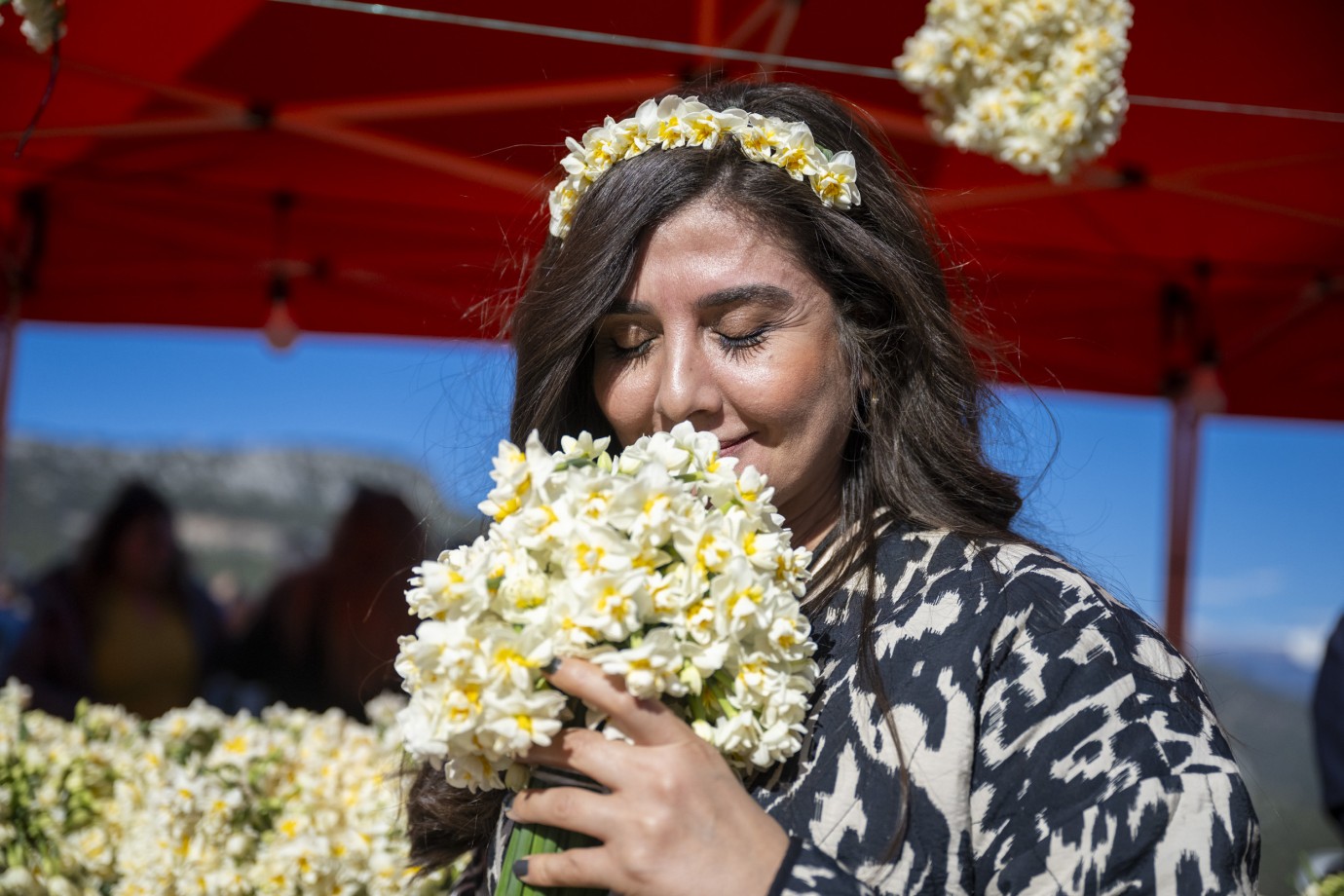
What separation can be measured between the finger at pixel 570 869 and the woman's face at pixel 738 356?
609 mm

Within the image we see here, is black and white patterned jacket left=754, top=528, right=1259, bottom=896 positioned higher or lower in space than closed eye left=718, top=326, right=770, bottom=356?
lower

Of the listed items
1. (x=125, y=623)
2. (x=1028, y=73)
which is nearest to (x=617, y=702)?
(x=1028, y=73)

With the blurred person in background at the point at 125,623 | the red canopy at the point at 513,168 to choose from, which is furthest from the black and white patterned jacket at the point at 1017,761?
the blurred person in background at the point at 125,623

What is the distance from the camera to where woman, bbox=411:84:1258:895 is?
51.3 inches

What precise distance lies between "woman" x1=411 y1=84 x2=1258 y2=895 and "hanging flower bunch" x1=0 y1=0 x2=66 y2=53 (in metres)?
1.05

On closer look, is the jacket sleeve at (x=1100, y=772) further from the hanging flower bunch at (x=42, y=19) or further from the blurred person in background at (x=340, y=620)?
the blurred person in background at (x=340, y=620)

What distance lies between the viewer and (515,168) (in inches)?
197

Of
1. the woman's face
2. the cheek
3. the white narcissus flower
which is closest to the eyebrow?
the woman's face

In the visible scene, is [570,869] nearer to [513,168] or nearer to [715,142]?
[715,142]

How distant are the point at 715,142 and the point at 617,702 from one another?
0.99m

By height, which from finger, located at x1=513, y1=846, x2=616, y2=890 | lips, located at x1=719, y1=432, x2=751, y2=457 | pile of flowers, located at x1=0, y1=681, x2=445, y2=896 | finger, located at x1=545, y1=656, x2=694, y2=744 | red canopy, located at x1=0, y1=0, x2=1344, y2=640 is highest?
red canopy, located at x1=0, y1=0, x2=1344, y2=640

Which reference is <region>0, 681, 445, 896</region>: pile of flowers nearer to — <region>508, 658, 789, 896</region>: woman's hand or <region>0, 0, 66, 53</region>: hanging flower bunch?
<region>508, 658, 789, 896</region>: woman's hand

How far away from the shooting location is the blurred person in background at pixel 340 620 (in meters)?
5.83

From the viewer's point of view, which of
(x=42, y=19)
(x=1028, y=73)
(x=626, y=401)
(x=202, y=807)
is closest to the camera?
(x=626, y=401)
